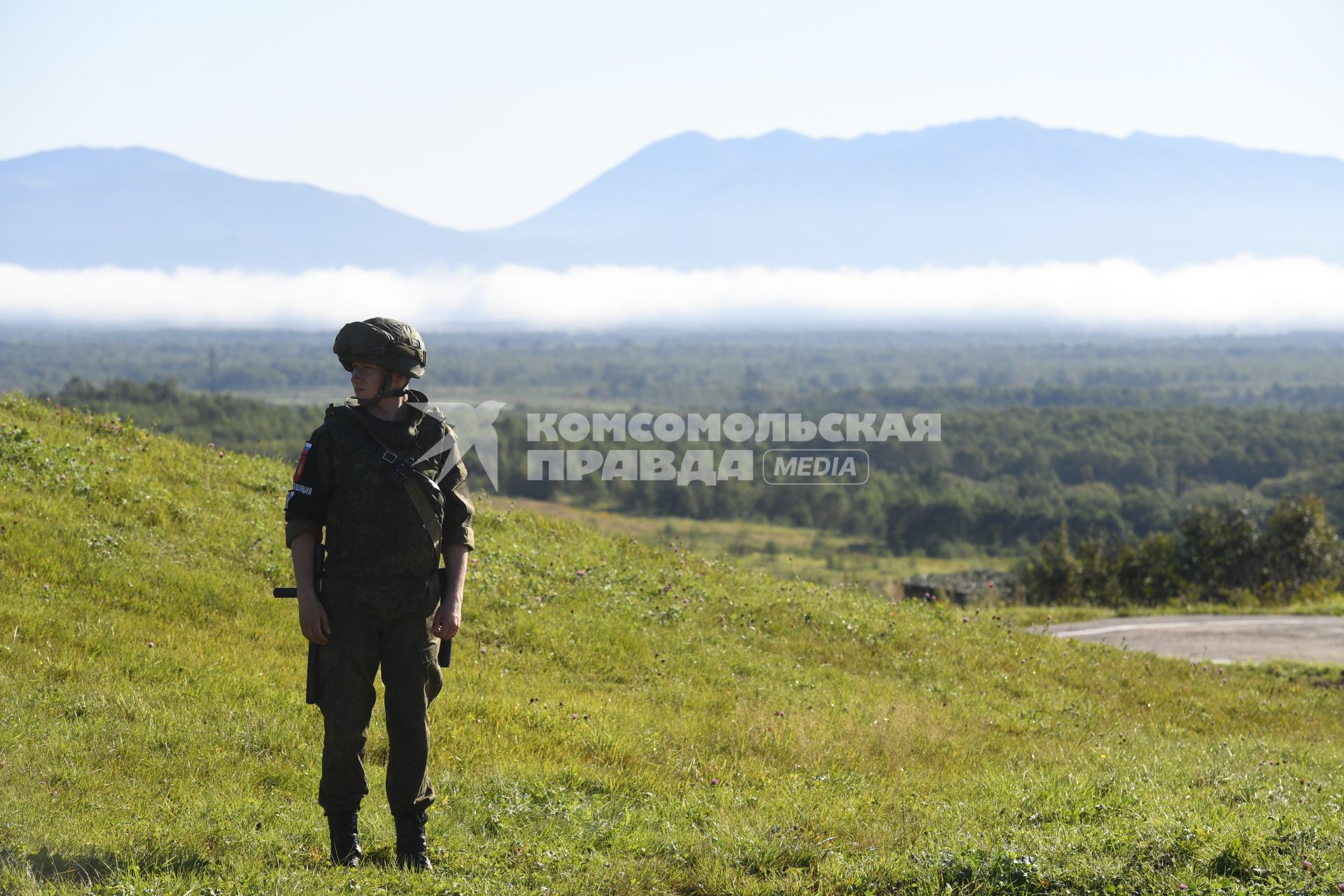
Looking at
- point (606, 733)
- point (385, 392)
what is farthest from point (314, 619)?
point (606, 733)

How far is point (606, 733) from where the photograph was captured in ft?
28.4

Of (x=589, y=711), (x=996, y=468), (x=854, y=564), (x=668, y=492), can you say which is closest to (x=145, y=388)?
(x=668, y=492)

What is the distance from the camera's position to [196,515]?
13.1 m

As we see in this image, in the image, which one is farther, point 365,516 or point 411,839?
point 411,839

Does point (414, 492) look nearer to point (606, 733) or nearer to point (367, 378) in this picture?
point (367, 378)

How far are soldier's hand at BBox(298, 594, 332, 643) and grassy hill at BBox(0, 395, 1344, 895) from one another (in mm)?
1211

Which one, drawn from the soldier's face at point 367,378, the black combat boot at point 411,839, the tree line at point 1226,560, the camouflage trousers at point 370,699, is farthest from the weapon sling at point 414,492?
the tree line at point 1226,560

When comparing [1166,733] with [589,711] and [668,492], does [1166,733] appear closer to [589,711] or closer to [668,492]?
[589,711]

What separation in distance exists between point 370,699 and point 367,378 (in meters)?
1.74

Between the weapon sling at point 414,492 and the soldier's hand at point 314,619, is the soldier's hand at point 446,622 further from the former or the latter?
the soldier's hand at point 314,619

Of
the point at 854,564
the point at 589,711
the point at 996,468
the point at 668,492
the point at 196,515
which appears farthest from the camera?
the point at 996,468

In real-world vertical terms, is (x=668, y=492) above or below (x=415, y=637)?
below

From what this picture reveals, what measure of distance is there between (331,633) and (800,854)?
2968mm

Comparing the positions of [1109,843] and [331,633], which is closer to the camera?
[331,633]
